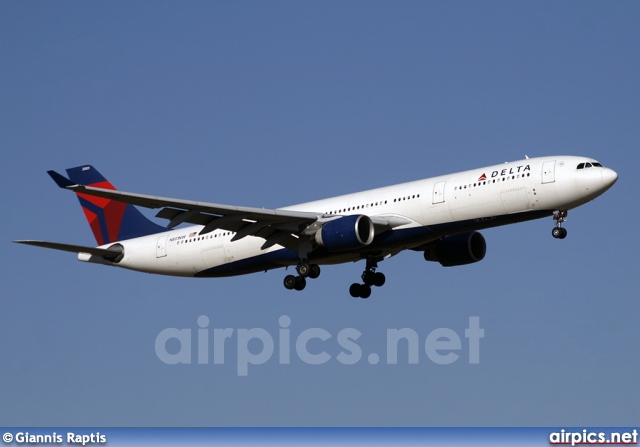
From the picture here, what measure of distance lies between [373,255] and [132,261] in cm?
1144

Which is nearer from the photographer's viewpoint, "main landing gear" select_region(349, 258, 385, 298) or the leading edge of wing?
the leading edge of wing

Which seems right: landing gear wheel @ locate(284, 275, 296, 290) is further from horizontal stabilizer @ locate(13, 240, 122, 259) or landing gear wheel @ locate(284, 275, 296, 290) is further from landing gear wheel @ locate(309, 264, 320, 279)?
horizontal stabilizer @ locate(13, 240, 122, 259)

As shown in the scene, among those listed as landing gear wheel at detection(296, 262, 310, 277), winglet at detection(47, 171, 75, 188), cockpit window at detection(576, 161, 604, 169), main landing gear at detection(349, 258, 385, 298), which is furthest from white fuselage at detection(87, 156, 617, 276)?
winglet at detection(47, 171, 75, 188)

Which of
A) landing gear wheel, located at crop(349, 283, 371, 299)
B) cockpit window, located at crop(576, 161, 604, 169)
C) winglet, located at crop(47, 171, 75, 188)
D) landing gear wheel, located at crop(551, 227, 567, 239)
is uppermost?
cockpit window, located at crop(576, 161, 604, 169)

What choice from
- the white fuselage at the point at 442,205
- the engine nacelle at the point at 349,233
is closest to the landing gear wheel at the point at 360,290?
the white fuselage at the point at 442,205

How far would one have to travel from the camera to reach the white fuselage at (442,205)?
44031 mm

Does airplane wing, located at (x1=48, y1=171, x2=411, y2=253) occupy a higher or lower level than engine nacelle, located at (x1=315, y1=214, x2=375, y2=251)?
higher

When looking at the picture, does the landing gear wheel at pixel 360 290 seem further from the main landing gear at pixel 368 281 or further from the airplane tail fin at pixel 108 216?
the airplane tail fin at pixel 108 216

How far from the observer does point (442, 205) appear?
45.5 meters

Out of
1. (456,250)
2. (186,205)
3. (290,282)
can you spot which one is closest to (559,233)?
(456,250)

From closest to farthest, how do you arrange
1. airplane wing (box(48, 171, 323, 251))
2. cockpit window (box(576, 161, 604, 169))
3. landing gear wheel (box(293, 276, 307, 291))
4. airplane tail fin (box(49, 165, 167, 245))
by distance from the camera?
cockpit window (box(576, 161, 604, 169))
airplane wing (box(48, 171, 323, 251))
landing gear wheel (box(293, 276, 307, 291))
airplane tail fin (box(49, 165, 167, 245))

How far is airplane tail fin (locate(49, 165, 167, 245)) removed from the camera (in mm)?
56531

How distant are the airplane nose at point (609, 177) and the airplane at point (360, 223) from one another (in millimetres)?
37

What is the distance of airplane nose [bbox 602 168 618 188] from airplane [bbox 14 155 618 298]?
4 cm
